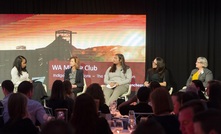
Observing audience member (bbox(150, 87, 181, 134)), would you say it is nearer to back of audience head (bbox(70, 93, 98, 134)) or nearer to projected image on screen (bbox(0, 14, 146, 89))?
back of audience head (bbox(70, 93, 98, 134))

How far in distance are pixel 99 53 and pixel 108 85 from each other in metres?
1.18

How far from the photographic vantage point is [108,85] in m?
10.8

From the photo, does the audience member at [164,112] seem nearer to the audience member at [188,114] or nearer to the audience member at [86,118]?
the audience member at [86,118]

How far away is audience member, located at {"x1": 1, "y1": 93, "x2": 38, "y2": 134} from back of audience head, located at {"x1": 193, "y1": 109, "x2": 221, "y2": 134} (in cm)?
186

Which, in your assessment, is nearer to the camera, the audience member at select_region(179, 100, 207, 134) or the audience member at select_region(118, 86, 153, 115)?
the audience member at select_region(179, 100, 207, 134)

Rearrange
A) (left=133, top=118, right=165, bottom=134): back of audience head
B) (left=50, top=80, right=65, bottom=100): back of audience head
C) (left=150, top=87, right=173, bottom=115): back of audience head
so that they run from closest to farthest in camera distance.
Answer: (left=133, top=118, right=165, bottom=134): back of audience head → (left=150, top=87, right=173, bottom=115): back of audience head → (left=50, top=80, right=65, bottom=100): back of audience head

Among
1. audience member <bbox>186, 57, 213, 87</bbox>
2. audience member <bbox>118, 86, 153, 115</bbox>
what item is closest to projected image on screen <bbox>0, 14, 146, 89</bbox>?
audience member <bbox>186, 57, 213, 87</bbox>

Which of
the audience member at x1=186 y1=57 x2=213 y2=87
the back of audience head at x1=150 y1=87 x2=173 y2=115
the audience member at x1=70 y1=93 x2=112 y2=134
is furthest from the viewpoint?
the audience member at x1=186 y1=57 x2=213 y2=87

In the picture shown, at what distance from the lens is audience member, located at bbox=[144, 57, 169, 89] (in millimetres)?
10703

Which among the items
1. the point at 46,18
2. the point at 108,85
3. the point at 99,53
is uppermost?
the point at 46,18

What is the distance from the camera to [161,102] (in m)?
4.30

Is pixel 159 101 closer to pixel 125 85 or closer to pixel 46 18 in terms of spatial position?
pixel 125 85

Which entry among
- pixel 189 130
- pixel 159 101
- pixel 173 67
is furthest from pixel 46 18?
pixel 189 130

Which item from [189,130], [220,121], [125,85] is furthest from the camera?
[125,85]
